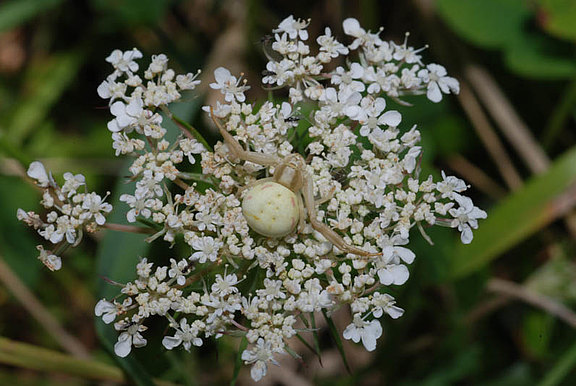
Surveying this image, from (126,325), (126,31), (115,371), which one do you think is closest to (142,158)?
(126,325)

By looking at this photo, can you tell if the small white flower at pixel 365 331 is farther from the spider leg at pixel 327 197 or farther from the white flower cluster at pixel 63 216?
the white flower cluster at pixel 63 216

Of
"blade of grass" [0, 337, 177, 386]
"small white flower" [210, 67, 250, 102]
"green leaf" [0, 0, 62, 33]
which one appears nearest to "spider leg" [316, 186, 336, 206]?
"small white flower" [210, 67, 250, 102]

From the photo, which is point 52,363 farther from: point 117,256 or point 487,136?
point 487,136

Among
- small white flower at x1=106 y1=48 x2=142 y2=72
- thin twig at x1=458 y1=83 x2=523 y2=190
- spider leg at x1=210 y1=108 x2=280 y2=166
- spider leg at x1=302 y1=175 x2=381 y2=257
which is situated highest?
small white flower at x1=106 y1=48 x2=142 y2=72

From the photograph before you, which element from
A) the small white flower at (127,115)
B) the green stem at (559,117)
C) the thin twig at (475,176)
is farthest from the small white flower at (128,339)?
the green stem at (559,117)

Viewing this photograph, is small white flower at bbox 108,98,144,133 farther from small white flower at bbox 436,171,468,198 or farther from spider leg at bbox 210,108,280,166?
small white flower at bbox 436,171,468,198

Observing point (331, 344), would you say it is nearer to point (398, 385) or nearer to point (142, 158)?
point (398, 385)
